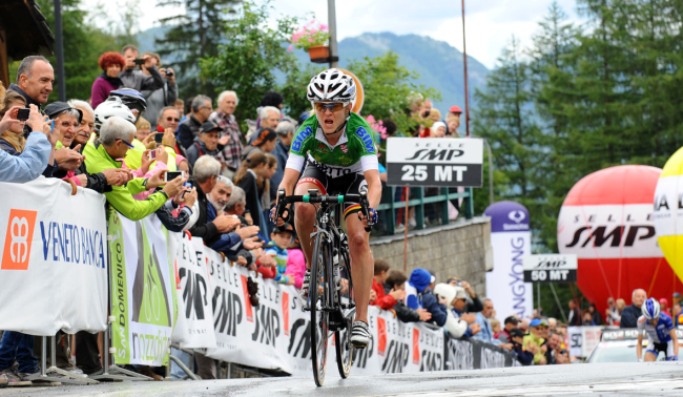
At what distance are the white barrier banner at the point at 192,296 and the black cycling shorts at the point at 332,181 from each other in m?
2.28

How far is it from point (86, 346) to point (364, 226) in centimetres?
247

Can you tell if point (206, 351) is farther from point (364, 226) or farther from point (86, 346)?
point (364, 226)

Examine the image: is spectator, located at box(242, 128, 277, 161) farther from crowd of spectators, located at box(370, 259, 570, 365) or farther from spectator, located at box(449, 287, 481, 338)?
spectator, located at box(449, 287, 481, 338)

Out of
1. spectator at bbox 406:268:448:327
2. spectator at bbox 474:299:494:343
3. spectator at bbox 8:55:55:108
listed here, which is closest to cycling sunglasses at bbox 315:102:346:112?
spectator at bbox 8:55:55:108

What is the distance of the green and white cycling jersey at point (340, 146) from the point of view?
36.3ft

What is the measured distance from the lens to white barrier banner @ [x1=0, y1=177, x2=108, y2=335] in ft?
33.6

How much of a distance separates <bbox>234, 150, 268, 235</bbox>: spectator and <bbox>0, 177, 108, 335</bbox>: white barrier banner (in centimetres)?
507

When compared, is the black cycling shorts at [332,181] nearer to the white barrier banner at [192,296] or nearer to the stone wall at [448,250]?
the white barrier banner at [192,296]

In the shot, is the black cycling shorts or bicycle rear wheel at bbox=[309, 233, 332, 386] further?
the black cycling shorts

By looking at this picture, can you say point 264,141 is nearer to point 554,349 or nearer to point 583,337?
point 554,349

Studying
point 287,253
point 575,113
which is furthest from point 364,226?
point 575,113

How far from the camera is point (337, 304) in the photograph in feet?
34.5

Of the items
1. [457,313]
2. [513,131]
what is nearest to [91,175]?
[457,313]

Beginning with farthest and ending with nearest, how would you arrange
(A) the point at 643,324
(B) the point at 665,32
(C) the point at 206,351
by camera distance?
(B) the point at 665,32 → (A) the point at 643,324 → (C) the point at 206,351
